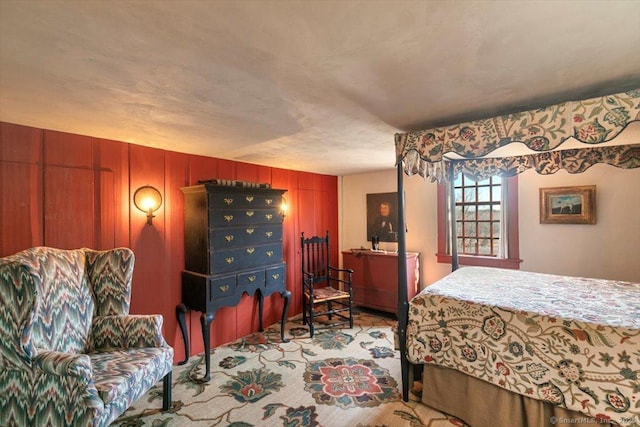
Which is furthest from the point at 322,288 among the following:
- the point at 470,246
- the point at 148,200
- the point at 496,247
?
the point at 148,200

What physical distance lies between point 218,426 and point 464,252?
3549 millimetres

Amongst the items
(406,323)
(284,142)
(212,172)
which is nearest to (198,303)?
(212,172)

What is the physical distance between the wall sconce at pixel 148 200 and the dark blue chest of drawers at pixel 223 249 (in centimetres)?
27

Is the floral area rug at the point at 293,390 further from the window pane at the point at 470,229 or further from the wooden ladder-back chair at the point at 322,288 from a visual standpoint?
the window pane at the point at 470,229

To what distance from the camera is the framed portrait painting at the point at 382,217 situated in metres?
4.61

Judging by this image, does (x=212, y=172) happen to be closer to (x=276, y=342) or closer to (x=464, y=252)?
(x=276, y=342)

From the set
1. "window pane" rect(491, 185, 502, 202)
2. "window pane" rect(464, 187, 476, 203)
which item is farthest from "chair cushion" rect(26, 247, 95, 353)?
"window pane" rect(491, 185, 502, 202)

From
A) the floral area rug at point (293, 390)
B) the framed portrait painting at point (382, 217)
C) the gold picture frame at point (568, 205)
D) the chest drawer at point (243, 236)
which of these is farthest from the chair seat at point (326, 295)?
the gold picture frame at point (568, 205)

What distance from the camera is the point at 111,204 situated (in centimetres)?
257

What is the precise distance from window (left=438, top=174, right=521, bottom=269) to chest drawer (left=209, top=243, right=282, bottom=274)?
2308 mm

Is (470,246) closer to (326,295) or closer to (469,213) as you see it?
(469,213)

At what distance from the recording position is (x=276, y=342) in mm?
3389

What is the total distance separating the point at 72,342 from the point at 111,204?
→ 1129mm

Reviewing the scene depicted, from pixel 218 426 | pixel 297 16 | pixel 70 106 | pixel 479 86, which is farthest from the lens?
pixel 218 426
